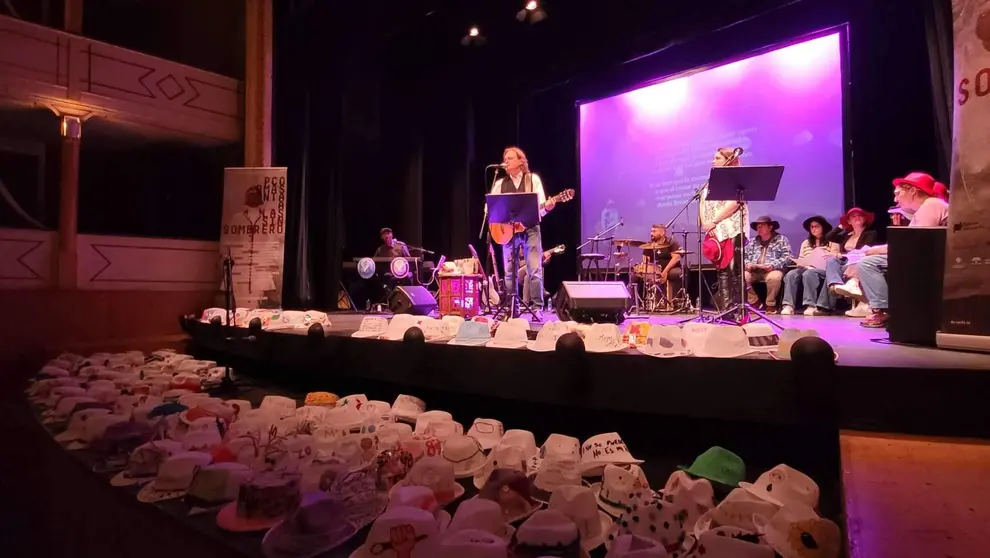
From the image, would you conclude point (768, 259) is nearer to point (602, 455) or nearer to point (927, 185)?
point (927, 185)

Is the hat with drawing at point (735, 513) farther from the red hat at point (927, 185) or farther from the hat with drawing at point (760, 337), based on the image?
the red hat at point (927, 185)

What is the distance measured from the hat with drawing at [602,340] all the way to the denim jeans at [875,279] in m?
2.24

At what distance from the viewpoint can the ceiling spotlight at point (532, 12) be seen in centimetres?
684

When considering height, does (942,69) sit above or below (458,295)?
above

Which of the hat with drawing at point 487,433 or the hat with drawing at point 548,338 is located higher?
the hat with drawing at point 548,338

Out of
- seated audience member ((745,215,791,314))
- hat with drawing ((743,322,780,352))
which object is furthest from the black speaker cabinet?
seated audience member ((745,215,791,314))

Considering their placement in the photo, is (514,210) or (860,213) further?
(860,213)

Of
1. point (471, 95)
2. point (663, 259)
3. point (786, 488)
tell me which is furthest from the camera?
point (471, 95)

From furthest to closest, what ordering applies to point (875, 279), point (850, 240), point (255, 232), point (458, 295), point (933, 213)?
1. point (255, 232)
2. point (850, 240)
3. point (458, 295)
4. point (875, 279)
5. point (933, 213)

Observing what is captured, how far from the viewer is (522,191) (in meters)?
4.48

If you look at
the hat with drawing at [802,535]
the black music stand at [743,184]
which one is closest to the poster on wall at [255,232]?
the black music stand at [743,184]

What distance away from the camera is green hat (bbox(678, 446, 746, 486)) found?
1.90 meters

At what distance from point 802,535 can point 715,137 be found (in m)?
6.15

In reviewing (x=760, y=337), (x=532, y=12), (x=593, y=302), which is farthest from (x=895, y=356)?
(x=532, y=12)
